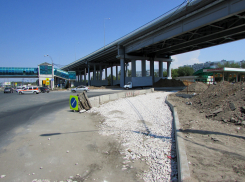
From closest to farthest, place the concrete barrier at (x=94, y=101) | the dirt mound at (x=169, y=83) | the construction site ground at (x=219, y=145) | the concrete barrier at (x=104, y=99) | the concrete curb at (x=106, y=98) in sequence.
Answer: the construction site ground at (x=219, y=145) < the concrete barrier at (x=94, y=101) < the concrete curb at (x=106, y=98) < the concrete barrier at (x=104, y=99) < the dirt mound at (x=169, y=83)

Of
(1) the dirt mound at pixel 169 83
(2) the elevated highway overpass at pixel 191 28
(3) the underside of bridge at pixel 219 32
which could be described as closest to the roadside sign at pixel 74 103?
(2) the elevated highway overpass at pixel 191 28

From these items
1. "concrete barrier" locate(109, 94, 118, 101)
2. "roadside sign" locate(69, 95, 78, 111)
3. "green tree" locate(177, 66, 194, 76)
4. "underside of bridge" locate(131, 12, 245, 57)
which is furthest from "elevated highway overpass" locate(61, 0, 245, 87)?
"green tree" locate(177, 66, 194, 76)

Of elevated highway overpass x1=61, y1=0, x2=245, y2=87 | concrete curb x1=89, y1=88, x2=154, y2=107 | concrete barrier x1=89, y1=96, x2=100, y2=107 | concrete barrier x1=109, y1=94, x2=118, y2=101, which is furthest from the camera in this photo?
elevated highway overpass x1=61, y1=0, x2=245, y2=87

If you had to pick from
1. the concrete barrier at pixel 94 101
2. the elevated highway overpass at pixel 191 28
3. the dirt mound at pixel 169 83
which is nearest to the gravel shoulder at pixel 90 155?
the concrete barrier at pixel 94 101

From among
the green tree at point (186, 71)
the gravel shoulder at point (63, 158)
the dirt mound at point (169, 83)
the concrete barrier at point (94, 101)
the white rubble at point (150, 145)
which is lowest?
the gravel shoulder at point (63, 158)

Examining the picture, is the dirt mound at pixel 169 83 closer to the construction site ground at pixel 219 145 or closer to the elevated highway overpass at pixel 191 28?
the elevated highway overpass at pixel 191 28

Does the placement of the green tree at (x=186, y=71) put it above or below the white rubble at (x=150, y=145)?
above

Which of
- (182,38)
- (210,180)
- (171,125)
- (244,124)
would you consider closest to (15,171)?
(210,180)

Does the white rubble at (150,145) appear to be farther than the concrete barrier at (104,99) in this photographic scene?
No

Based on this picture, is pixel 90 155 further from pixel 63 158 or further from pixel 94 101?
pixel 94 101

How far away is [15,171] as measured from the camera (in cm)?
394

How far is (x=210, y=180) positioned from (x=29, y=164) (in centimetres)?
423

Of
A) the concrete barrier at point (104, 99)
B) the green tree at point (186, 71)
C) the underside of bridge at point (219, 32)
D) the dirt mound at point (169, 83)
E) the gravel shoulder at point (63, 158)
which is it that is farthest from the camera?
the green tree at point (186, 71)

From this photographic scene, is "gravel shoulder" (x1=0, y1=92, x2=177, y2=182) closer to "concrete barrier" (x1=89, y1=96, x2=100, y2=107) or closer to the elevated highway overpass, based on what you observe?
"concrete barrier" (x1=89, y1=96, x2=100, y2=107)
